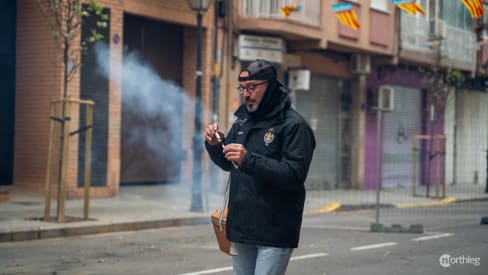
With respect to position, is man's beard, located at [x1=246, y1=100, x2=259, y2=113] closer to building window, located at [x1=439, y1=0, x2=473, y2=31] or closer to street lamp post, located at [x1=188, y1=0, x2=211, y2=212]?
street lamp post, located at [x1=188, y1=0, x2=211, y2=212]

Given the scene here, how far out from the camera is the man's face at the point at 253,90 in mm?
4797

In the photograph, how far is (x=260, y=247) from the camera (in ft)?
15.7

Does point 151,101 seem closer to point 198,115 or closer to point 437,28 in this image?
point 198,115

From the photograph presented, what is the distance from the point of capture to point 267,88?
483 centimetres

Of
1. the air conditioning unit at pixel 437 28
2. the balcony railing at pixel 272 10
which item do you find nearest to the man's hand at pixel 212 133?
the balcony railing at pixel 272 10

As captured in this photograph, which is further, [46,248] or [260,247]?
[46,248]

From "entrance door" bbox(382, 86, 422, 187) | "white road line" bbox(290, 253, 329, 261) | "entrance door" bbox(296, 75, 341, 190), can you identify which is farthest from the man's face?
"entrance door" bbox(382, 86, 422, 187)

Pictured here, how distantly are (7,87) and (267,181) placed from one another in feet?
44.5

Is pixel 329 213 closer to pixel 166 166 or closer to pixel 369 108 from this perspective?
pixel 166 166

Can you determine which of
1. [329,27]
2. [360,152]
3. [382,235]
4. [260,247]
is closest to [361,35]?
[329,27]

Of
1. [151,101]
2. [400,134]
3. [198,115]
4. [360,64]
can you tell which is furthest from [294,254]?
[400,134]

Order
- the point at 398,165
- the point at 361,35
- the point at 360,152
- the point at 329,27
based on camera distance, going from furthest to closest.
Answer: the point at 398,165
the point at 360,152
the point at 361,35
the point at 329,27

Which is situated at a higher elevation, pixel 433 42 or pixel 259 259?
pixel 433 42

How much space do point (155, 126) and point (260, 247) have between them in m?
15.1
